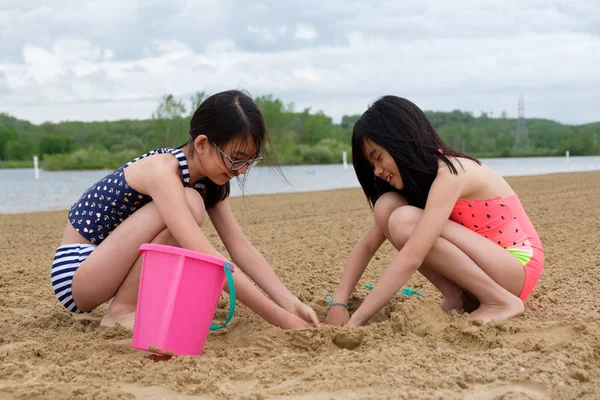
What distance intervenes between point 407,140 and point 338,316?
89 cm

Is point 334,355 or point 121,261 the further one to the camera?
point 121,261

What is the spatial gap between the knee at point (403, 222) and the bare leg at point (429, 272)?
0.10m

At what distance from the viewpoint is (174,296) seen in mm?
2430

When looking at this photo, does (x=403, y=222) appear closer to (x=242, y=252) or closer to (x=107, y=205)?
(x=242, y=252)

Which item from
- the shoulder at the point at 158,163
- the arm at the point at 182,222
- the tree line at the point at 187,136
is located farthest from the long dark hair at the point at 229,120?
the tree line at the point at 187,136

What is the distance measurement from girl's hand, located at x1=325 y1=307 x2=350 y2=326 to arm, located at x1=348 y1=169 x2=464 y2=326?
17 cm

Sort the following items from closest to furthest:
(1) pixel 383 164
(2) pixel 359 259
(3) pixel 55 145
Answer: (1) pixel 383 164 → (2) pixel 359 259 → (3) pixel 55 145

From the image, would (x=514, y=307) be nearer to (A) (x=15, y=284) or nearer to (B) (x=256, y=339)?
(B) (x=256, y=339)

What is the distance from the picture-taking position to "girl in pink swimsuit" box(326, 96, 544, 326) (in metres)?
2.87

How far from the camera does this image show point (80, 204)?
3162mm

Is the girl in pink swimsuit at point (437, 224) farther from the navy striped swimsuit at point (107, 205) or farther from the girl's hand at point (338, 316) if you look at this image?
the navy striped swimsuit at point (107, 205)

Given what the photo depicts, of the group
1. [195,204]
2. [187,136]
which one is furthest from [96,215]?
[187,136]

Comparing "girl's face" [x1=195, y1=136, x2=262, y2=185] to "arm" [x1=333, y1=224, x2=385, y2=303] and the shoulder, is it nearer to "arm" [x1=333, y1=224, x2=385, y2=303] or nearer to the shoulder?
the shoulder

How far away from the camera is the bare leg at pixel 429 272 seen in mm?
3113
